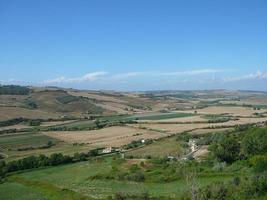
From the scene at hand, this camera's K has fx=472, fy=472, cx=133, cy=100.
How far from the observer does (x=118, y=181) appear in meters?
51.6

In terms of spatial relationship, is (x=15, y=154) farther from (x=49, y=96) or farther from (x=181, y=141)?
(x=49, y=96)

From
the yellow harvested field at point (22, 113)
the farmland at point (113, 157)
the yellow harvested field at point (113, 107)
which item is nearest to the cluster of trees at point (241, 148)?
the farmland at point (113, 157)

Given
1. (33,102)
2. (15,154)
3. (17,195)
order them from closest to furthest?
(17,195) < (15,154) < (33,102)

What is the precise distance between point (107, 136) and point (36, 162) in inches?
1078

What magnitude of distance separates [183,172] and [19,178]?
20.5 metres

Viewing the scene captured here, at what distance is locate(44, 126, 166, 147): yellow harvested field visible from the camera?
8488 cm

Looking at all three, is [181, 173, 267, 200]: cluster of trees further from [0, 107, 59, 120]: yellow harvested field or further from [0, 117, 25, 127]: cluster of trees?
[0, 107, 59, 120]: yellow harvested field

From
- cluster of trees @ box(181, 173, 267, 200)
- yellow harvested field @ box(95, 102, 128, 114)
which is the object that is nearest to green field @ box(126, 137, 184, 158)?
cluster of trees @ box(181, 173, 267, 200)

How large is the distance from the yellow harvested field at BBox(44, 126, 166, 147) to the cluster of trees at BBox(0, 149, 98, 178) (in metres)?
13.2

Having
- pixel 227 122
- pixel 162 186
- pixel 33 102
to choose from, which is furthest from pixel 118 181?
pixel 33 102

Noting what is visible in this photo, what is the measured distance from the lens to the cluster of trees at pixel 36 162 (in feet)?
207

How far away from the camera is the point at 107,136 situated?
301ft

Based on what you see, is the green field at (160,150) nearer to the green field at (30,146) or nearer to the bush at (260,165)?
the green field at (30,146)

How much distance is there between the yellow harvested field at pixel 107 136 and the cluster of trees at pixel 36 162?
13.2 metres
